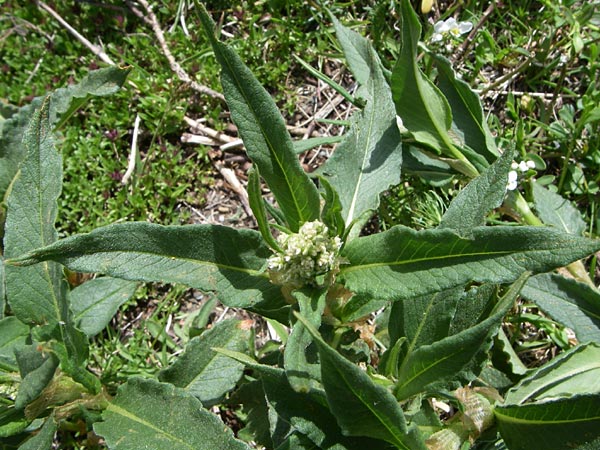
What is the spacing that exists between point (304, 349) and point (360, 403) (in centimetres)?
25

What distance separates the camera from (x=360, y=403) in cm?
185

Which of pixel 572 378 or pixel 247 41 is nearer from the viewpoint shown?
pixel 572 378

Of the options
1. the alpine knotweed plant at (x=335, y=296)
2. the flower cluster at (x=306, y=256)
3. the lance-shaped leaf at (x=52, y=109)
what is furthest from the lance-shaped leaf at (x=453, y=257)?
the lance-shaped leaf at (x=52, y=109)

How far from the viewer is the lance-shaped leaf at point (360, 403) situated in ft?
5.54

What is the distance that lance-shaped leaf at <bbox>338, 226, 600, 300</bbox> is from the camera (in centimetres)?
176

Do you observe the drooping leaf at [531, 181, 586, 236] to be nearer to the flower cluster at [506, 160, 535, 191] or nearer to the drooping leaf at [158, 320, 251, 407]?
the flower cluster at [506, 160, 535, 191]

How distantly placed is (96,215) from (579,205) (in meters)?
2.87

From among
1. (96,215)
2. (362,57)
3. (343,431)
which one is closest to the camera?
(343,431)

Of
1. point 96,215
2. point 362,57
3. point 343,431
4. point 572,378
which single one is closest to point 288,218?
point 343,431

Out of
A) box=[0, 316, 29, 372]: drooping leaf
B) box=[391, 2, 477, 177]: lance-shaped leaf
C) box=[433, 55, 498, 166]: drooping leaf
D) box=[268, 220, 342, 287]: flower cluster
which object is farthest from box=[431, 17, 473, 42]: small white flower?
box=[0, 316, 29, 372]: drooping leaf

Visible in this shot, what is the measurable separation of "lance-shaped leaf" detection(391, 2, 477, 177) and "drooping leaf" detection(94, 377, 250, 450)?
1.54 metres

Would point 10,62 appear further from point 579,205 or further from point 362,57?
point 579,205

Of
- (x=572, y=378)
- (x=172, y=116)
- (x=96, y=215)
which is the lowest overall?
(x=572, y=378)

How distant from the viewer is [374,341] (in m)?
2.79
